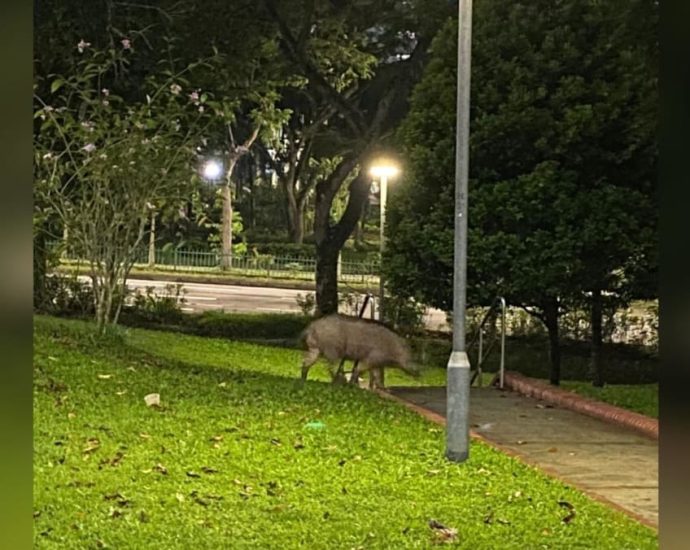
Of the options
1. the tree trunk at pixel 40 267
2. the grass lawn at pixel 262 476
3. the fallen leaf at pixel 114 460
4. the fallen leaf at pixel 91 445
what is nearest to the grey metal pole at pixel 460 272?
the grass lawn at pixel 262 476

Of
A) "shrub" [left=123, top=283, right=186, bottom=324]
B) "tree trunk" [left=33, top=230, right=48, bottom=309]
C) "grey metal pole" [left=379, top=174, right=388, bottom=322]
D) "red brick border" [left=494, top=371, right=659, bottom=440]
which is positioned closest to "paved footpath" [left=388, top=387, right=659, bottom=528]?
"red brick border" [left=494, top=371, right=659, bottom=440]

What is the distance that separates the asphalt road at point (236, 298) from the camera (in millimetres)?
7250

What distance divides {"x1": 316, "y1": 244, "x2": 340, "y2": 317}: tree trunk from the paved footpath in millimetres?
2086

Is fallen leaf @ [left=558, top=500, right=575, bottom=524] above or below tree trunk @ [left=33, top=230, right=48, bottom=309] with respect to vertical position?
below

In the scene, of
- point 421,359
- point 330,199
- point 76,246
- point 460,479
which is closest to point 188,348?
point 76,246

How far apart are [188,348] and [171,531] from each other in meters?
3.41

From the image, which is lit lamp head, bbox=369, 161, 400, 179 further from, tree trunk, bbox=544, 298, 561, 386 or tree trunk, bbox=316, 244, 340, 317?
tree trunk, bbox=544, 298, 561, 386

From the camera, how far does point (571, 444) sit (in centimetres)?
374

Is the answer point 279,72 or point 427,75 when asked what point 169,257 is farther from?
point 427,75

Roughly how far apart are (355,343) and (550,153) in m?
1.50

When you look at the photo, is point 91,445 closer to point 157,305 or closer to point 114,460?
point 114,460

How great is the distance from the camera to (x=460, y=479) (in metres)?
3.08

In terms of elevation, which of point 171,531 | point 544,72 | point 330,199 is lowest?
point 171,531

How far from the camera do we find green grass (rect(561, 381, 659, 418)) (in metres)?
4.43
